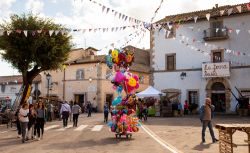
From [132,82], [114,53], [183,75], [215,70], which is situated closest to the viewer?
[132,82]

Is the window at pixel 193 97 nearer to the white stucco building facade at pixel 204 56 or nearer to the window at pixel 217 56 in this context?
the white stucco building facade at pixel 204 56

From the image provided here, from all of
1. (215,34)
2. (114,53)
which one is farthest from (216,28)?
(114,53)

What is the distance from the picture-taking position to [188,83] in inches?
1377

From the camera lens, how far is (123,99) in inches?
631

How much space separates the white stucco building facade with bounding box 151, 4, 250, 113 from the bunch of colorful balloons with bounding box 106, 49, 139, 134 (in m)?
16.4

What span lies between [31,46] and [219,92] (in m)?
17.7

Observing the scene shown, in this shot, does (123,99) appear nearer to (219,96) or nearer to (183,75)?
(183,75)

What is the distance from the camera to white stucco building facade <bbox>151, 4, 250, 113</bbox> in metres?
32.8

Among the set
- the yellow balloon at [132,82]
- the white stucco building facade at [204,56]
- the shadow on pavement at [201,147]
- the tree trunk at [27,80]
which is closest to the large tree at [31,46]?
the tree trunk at [27,80]

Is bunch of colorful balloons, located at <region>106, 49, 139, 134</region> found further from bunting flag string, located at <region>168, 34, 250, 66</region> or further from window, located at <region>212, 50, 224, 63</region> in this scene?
window, located at <region>212, 50, 224, 63</region>

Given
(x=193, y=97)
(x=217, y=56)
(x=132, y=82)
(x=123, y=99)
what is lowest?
(x=123, y=99)

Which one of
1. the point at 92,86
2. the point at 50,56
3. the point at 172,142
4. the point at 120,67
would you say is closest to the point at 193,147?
the point at 172,142

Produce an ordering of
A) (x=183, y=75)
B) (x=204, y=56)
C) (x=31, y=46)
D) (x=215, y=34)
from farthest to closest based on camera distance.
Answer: (x=183, y=75), (x=204, y=56), (x=215, y=34), (x=31, y=46)

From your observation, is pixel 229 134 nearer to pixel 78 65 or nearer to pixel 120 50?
pixel 120 50
